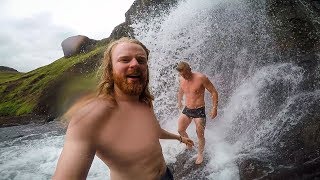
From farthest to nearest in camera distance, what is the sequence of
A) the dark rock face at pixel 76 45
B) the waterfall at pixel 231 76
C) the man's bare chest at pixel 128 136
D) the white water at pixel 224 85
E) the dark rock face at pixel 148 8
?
the dark rock face at pixel 76 45 → the dark rock face at pixel 148 8 → the white water at pixel 224 85 → the waterfall at pixel 231 76 → the man's bare chest at pixel 128 136

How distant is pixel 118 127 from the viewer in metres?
2.22

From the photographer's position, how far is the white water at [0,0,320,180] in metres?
9.41

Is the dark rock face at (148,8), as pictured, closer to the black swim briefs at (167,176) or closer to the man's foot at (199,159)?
the man's foot at (199,159)

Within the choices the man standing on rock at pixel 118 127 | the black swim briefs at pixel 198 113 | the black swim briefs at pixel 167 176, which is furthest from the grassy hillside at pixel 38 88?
the man standing on rock at pixel 118 127

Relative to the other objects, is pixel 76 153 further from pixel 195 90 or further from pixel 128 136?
pixel 195 90

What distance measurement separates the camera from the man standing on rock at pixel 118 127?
187 cm

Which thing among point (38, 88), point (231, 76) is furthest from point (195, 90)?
point (38, 88)

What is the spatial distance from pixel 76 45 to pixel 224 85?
59420 mm

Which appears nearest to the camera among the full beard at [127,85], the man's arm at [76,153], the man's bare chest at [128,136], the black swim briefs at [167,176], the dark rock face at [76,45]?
the man's arm at [76,153]

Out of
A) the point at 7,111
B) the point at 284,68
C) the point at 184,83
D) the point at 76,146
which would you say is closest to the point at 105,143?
the point at 76,146

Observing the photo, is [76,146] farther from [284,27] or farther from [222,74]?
[284,27]

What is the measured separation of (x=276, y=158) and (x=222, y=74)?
665 centimetres

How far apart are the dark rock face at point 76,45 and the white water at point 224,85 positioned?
157 ft

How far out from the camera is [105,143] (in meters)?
2.08
